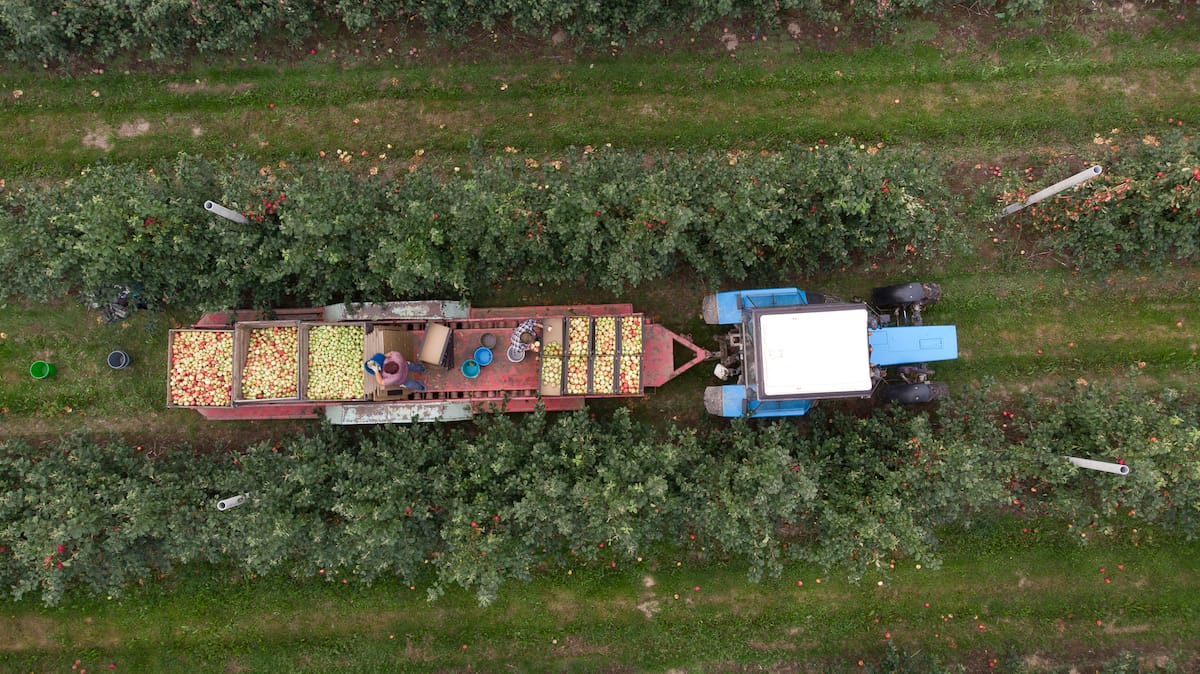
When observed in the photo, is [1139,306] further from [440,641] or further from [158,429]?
[158,429]

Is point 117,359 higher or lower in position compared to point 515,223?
lower

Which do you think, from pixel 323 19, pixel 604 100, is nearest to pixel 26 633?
pixel 323 19

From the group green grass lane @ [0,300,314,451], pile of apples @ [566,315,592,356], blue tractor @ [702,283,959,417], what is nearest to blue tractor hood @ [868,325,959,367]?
blue tractor @ [702,283,959,417]

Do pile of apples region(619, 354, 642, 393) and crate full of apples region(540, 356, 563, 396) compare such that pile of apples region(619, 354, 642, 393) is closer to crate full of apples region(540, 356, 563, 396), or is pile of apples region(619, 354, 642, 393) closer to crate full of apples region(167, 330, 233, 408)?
crate full of apples region(540, 356, 563, 396)

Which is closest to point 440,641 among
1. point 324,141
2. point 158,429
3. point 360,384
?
point 360,384

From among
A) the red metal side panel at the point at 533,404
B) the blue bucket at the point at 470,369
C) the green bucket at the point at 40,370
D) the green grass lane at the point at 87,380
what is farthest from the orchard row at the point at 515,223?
the red metal side panel at the point at 533,404

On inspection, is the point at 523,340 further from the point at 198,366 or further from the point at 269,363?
the point at 198,366

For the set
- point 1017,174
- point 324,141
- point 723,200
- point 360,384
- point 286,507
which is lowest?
point 286,507
